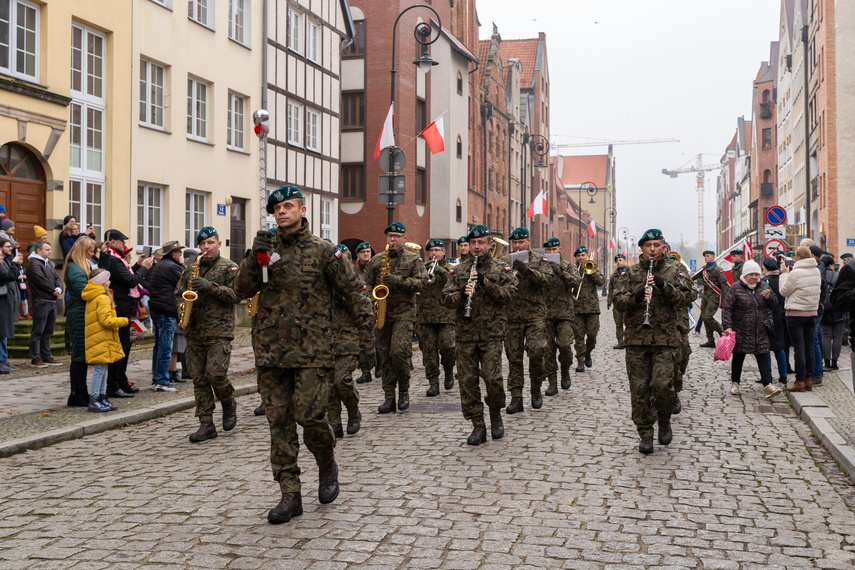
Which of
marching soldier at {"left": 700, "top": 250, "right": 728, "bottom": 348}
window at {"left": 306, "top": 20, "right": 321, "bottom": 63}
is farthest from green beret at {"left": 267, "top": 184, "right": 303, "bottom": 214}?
window at {"left": 306, "top": 20, "right": 321, "bottom": 63}

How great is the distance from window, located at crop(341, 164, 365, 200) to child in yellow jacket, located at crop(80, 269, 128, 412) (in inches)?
1039

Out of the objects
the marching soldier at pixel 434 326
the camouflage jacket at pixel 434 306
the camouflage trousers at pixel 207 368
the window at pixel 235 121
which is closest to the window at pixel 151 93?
the window at pixel 235 121

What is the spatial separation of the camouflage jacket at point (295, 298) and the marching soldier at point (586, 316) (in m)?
8.98

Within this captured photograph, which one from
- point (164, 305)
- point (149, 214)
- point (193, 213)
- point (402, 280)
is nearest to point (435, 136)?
point (193, 213)

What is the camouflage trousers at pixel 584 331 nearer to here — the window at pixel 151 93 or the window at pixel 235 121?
the window at pixel 151 93

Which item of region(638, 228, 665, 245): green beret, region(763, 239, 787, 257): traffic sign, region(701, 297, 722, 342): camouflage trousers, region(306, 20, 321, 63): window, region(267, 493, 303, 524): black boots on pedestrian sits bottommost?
region(267, 493, 303, 524): black boots on pedestrian

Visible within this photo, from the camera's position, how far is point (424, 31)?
22094 mm

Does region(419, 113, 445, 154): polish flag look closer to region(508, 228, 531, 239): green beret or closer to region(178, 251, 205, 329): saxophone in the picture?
region(508, 228, 531, 239): green beret

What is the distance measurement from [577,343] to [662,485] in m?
7.71

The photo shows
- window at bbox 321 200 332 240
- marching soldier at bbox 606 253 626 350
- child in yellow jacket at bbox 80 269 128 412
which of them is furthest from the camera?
window at bbox 321 200 332 240

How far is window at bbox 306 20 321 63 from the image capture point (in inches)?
1100

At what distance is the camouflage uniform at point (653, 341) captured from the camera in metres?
7.72

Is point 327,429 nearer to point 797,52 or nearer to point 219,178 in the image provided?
point 219,178

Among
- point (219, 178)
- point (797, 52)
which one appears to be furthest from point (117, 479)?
point (797, 52)
